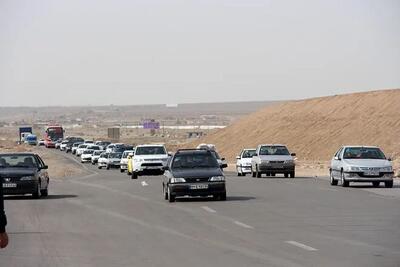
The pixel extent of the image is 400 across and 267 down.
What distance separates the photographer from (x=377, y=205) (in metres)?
26.7

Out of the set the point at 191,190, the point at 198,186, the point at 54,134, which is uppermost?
the point at 198,186

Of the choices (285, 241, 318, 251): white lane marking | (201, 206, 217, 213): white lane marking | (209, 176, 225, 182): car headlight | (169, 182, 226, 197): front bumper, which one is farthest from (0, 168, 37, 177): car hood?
(285, 241, 318, 251): white lane marking

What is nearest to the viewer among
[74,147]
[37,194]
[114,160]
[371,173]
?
[37,194]

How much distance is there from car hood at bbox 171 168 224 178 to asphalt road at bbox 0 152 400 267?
2.55ft

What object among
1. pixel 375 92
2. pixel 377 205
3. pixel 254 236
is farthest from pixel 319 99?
pixel 254 236

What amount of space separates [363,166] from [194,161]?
8102 millimetres

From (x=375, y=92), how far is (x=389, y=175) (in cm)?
7788

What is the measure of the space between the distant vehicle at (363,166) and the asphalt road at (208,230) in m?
2.68

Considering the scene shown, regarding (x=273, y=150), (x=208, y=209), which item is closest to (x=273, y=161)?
(x=273, y=150)

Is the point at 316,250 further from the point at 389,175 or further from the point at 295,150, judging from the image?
the point at 295,150

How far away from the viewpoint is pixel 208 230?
19.8m

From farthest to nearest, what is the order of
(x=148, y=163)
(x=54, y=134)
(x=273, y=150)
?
(x=54, y=134) → (x=148, y=163) → (x=273, y=150)

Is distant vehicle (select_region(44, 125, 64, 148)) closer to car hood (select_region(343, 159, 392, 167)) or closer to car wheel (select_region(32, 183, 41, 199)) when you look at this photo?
car hood (select_region(343, 159, 392, 167))

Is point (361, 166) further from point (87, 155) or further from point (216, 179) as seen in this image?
point (87, 155)
